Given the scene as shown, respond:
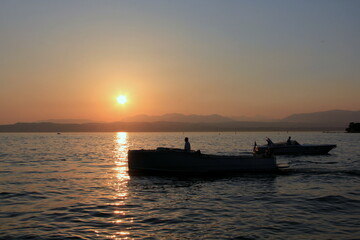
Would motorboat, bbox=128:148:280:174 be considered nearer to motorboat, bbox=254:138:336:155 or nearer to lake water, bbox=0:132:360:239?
lake water, bbox=0:132:360:239

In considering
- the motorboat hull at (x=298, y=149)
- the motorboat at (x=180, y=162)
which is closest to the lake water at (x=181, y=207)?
the motorboat at (x=180, y=162)

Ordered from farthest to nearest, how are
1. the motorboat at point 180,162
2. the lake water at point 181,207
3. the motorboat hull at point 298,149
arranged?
the motorboat hull at point 298,149 < the motorboat at point 180,162 < the lake water at point 181,207

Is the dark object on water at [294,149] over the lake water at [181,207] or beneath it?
over

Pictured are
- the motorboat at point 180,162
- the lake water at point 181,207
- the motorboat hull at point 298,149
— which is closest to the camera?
the lake water at point 181,207

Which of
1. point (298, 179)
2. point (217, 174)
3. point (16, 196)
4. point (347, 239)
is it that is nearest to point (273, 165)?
point (298, 179)

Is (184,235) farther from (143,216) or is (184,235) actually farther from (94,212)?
(94,212)

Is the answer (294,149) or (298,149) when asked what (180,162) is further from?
(298,149)

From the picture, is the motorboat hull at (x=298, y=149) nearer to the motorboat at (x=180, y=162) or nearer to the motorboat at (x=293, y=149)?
the motorboat at (x=293, y=149)

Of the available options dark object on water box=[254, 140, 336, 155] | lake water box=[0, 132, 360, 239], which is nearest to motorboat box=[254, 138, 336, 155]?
dark object on water box=[254, 140, 336, 155]

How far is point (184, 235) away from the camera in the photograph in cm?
1228

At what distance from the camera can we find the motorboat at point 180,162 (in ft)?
88.7

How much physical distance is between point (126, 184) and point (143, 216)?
961 centimetres

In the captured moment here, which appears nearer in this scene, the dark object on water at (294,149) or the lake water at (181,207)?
the lake water at (181,207)

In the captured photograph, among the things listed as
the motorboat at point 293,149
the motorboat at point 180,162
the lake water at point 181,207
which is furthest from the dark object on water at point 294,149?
the motorboat at point 180,162
